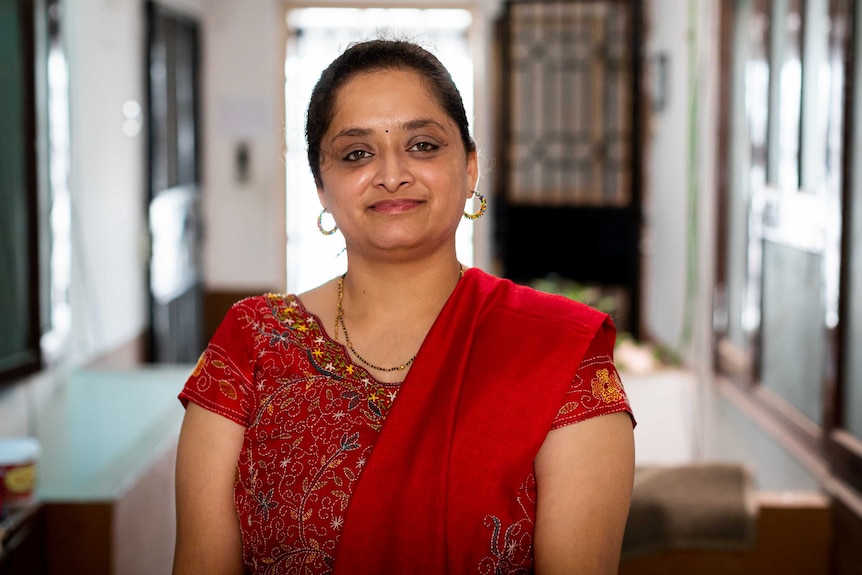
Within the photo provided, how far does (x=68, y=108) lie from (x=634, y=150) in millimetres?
2824

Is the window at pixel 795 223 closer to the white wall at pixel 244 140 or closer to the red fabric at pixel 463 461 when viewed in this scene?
the red fabric at pixel 463 461

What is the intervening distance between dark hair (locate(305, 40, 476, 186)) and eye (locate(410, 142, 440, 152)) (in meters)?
0.06

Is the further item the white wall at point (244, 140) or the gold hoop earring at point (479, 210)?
the white wall at point (244, 140)

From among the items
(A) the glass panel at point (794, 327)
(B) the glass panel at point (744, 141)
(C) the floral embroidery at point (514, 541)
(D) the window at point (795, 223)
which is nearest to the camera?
(C) the floral embroidery at point (514, 541)

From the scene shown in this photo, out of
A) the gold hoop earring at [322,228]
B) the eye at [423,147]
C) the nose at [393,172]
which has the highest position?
the eye at [423,147]

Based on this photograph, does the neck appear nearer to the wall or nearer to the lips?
the lips

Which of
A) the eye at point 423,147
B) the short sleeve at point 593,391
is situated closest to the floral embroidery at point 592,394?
the short sleeve at point 593,391

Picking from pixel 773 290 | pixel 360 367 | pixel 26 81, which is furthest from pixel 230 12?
pixel 360 367

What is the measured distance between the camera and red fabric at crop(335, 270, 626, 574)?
1177 millimetres

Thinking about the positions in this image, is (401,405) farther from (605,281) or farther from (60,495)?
(605,281)

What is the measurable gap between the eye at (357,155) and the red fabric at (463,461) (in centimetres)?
26

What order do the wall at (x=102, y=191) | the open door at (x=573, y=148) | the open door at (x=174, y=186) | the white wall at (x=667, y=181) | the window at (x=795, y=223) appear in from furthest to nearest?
the open door at (x=573, y=148), the open door at (x=174, y=186), the white wall at (x=667, y=181), the wall at (x=102, y=191), the window at (x=795, y=223)

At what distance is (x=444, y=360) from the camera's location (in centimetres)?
125

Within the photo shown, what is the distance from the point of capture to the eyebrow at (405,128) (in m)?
1.25
